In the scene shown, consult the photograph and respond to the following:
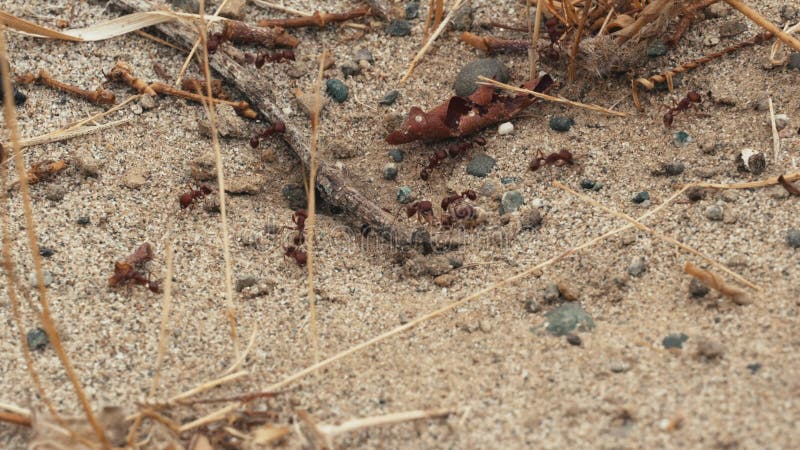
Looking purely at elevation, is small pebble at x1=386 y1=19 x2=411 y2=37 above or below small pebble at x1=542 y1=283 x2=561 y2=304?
above

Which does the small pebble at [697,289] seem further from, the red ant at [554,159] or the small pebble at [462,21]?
the small pebble at [462,21]

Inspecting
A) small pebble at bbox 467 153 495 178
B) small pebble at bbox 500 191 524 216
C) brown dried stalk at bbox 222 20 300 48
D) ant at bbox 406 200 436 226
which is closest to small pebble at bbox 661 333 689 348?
small pebble at bbox 500 191 524 216

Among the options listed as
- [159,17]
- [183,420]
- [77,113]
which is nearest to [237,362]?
[183,420]

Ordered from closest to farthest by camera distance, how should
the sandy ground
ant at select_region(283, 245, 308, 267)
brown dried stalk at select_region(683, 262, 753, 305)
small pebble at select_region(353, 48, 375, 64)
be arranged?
the sandy ground < brown dried stalk at select_region(683, 262, 753, 305) < ant at select_region(283, 245, 308, 267) < small pebble at select_region(353, 48, 375, 64)

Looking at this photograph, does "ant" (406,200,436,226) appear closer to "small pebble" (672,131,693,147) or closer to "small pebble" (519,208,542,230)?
"small pebble" (519,208,542,230)

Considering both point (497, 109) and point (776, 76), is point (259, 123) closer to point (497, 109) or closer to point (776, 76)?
point (497, 109)
